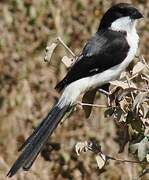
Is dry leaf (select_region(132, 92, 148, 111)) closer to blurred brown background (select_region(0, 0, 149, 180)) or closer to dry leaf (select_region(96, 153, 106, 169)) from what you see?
dry leaf (select_region(96, 153, 106, 169))

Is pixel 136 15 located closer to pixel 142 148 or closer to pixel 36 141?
pixel 36 141

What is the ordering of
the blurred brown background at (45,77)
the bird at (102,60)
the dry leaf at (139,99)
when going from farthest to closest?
the blurred brown background at (45,77)
the bird at (102,60)
the dry leaf at (139,99)

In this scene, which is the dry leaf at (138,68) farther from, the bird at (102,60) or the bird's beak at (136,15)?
the bird's beak at (136,15)

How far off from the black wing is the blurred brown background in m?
1.83

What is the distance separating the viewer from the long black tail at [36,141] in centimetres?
355

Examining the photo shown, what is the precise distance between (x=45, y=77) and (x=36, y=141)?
319 cm

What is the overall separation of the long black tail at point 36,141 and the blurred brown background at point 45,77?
2026 millimetres

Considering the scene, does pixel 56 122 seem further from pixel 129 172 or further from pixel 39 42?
pixel 39 42

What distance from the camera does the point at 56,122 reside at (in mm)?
4078

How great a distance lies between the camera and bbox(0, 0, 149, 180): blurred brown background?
21.4ft

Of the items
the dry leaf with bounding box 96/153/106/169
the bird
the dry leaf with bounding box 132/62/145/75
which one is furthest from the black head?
the dry leaf with bounding box 96/153/106/169

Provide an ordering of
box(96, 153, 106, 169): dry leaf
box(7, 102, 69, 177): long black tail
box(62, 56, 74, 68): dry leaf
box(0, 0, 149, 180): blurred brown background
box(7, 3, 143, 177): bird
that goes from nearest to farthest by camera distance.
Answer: box(96, 153, 106, 169): dry leaf < box(7, 102, 69, 177): long black tail < box(62, 56, 74, 68): dry leaf < box(7, 3, 143, 177): bird < box(0, 0, 149, 180): blurred brown background

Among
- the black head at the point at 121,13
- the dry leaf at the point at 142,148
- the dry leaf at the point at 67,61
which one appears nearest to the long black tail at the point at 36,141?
the dry leaf at the point at 67,61

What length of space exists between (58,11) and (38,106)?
99 centimetres
